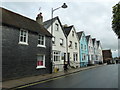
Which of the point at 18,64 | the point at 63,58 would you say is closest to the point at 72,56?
the point at 63,58

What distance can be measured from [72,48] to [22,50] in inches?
625

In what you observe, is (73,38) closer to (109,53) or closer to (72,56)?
(72,56)

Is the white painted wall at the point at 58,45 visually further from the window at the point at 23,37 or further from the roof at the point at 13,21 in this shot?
the window at the point at 23,37

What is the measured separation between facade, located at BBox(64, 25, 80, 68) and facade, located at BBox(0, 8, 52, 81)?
31.2ft

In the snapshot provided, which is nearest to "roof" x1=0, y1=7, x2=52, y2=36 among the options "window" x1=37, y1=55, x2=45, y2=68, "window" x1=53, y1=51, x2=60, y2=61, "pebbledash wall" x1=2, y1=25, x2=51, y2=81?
"pebbledash wall" x1=2, y1=25, x2=51, y2=81

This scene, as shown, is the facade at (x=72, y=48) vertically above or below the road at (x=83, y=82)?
above

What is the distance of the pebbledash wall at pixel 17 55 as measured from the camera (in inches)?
446

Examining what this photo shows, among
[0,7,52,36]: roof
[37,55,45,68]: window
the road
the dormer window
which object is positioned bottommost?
the road

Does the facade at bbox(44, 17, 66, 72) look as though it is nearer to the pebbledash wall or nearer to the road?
the pebbledash wall

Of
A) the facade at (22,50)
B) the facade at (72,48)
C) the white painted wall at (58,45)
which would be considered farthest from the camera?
the facade at (72,48)

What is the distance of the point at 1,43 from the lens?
36.5ft

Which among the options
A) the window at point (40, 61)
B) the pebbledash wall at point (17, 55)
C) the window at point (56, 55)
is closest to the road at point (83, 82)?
the pebbledash wall at point (17, 55)

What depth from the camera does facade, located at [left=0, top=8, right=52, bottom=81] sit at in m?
11.5

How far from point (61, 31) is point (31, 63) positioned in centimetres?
1153
